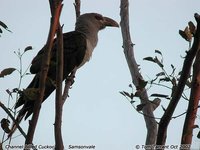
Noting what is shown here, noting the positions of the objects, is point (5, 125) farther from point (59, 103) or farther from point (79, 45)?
point (79, 45)

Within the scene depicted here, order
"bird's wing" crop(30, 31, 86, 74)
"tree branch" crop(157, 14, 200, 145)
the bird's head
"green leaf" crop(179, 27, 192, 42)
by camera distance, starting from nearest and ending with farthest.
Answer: "tree branch" crop(157, 14, 200, 145) < "green leaf" crop(179, 27, 192, 42) < "bird's wing" crop(30, 31, 86, 74) < the bird's head

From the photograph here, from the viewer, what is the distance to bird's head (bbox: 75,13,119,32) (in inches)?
251

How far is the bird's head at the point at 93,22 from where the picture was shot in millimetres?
6379

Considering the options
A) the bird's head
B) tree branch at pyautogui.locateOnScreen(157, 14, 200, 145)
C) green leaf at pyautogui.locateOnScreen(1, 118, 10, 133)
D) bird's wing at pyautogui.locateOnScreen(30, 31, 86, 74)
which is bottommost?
green leaf at pyautogui.locateOnScreen(1, 118, 10, 133)

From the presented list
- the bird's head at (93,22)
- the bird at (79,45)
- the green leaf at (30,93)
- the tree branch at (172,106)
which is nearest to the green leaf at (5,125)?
the green leaf at (30,93)

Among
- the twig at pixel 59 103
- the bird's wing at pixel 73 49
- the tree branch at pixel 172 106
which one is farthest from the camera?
the bird's wing at pixel 73 49

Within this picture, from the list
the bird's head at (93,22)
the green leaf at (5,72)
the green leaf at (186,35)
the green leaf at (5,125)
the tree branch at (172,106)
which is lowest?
the green leaf at (5,125)

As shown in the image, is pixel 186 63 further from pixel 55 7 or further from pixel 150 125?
pixel 150 125

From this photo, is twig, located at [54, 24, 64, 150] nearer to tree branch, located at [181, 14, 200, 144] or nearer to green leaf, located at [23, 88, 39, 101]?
green leaf, located at [23, 88, 39, 101]

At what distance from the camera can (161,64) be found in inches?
105

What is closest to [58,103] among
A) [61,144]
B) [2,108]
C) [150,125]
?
[61,144]

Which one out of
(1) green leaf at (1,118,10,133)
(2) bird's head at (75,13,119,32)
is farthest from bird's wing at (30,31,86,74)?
(1) green leaf at (1,118,10,133)

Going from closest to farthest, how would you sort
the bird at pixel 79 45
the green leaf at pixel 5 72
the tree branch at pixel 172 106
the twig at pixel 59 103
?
the tree branch at pixel 172 106 < the twig at pixel 59 103 < the green leaf at pixel 5 72 < the bird at pixel 79 45

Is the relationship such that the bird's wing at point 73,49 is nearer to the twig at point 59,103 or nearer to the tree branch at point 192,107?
the twig at point 59,103
